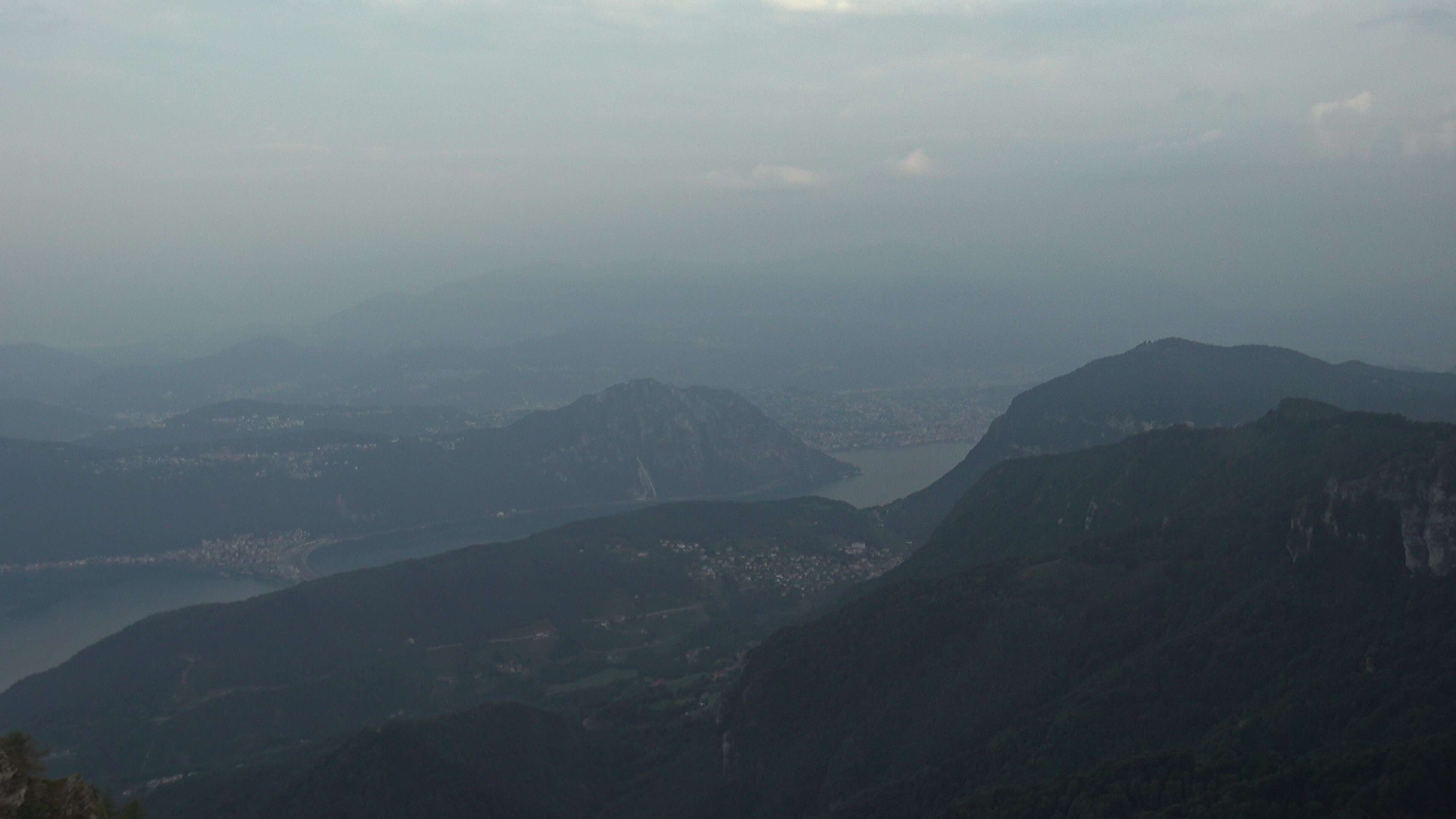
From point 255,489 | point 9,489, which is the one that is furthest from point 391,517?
point 9,489

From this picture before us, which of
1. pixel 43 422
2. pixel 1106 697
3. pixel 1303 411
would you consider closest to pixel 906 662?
pixel 1106 697

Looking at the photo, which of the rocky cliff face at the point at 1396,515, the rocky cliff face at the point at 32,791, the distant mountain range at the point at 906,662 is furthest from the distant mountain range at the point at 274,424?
the rocky cliff face at the point at 32,791

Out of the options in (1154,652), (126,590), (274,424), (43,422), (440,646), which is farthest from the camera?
(43,422)

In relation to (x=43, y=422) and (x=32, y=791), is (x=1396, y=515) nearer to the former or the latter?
(x=32, y=791)

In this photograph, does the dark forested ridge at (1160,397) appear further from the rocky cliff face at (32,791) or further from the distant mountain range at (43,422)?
the distant mountain range at (43,422)

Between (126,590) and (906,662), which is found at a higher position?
(126,590)

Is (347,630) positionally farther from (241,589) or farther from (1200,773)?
(1200,773)
